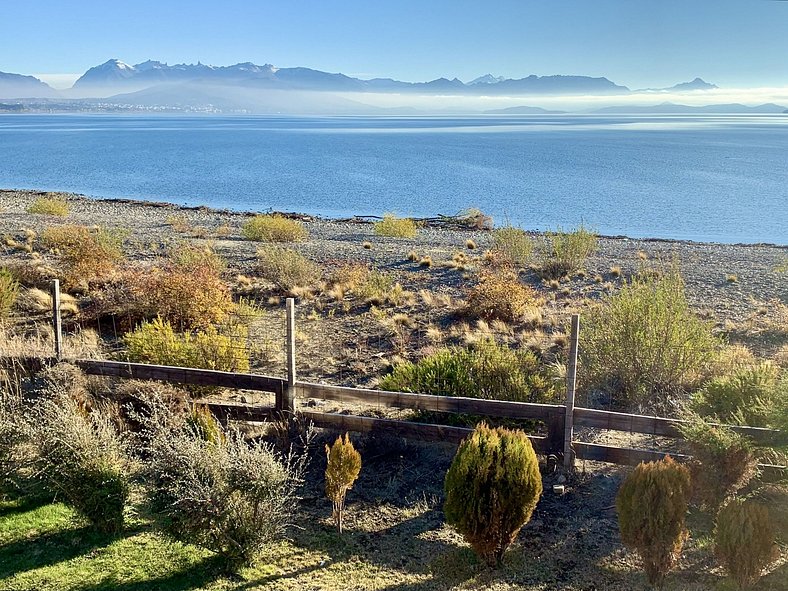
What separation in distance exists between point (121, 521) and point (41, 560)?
2.14ft

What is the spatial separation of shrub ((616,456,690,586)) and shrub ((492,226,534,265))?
16.9 metres

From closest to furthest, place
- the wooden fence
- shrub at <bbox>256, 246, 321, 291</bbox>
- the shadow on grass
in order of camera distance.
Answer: the shadow on grass < the wooden fence < shrub at <bbox>256, 246, 321, 291</bbox>

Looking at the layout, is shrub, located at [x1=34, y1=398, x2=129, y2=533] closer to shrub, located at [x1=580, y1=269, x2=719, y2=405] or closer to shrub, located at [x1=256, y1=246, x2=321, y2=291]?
shrub, located at [x1=580, y1=269, x2=719, y2=405]

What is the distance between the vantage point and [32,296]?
14.7 m

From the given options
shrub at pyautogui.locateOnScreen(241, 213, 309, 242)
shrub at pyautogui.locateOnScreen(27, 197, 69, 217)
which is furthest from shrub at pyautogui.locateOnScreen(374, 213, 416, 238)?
shrub at pyautogui.locateOnScreen(27, 197, 69, 217)

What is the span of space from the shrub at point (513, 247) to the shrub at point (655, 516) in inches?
664

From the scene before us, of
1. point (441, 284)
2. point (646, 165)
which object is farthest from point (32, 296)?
point (646, 165)

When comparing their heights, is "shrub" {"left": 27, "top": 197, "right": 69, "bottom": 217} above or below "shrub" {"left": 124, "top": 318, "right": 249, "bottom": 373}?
below

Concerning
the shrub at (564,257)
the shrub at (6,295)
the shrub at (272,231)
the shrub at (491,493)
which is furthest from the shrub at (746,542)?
the shrub at (272,231)

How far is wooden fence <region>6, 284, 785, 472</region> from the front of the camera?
6793 millimetres

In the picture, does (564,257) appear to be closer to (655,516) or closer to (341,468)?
(341,468)

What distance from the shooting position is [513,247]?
22891 millimetres

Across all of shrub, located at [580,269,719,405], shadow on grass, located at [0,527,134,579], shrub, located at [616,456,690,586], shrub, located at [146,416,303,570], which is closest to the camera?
shrub, located at [616,456,690,586]

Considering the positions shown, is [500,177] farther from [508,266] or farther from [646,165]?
[508,266]
